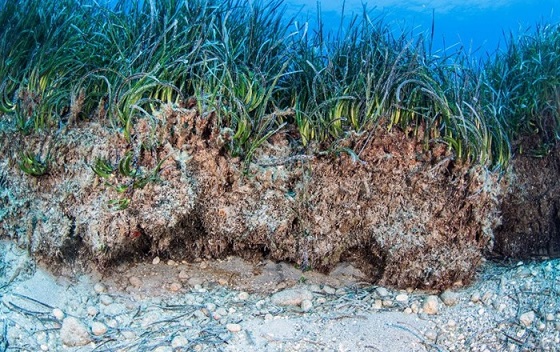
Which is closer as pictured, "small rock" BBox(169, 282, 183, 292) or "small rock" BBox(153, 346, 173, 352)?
"small rock" BBox(153, 346, 173, 352)

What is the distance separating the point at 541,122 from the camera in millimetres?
3215

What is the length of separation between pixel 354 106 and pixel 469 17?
32661 mm

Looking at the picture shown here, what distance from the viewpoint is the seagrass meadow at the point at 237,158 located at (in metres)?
2.53

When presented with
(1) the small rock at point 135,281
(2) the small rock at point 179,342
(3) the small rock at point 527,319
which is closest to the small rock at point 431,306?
(3) the small rock at point 527,319

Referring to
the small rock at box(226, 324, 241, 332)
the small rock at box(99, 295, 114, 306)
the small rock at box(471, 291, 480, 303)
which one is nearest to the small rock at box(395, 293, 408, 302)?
the small rock at box(471, 291, 480, 303)

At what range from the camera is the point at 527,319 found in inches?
90.5

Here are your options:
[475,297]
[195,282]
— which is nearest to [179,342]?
[195,282]

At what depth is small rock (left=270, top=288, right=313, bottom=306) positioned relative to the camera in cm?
260

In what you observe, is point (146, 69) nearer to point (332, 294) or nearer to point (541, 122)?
point (332, 294)

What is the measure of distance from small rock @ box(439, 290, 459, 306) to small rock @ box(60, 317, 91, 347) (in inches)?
78.5

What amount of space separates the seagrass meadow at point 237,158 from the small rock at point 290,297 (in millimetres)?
233

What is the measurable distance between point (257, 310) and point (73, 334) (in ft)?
3.22

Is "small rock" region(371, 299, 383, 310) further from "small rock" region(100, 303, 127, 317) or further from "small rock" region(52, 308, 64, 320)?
"small rock" region(52, 308, 64, 320)

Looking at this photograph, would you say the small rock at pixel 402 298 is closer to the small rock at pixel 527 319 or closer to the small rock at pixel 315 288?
the small rock at pixel 315 288
